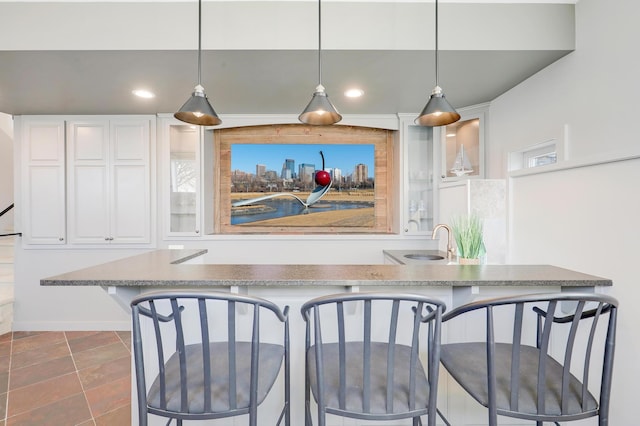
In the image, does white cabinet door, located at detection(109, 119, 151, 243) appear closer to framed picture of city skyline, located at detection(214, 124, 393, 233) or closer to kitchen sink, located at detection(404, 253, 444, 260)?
framed picture of city skyline, located at detection(214, 124, 393, 233)

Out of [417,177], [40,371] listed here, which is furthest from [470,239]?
[40,371]

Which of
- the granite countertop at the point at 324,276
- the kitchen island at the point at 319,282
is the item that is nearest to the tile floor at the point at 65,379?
the kitchen island at the point at 319,282

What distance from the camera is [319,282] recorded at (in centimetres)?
139

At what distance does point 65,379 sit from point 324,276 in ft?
8.09

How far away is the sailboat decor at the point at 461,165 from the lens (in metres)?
3.23

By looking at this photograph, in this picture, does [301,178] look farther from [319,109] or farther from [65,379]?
[65,379]

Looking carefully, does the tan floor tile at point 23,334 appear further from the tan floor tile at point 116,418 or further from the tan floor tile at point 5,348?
the tan floor tile at point 116,418

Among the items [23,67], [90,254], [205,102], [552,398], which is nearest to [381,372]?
[552,398]

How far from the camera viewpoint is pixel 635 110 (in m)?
1.77

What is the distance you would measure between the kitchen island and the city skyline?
2096 millimetres

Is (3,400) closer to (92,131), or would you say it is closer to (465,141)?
(92,131)

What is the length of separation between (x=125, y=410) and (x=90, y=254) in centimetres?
200

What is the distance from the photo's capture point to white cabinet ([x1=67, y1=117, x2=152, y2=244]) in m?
3.42

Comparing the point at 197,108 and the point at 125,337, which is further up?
the point at 197,108
